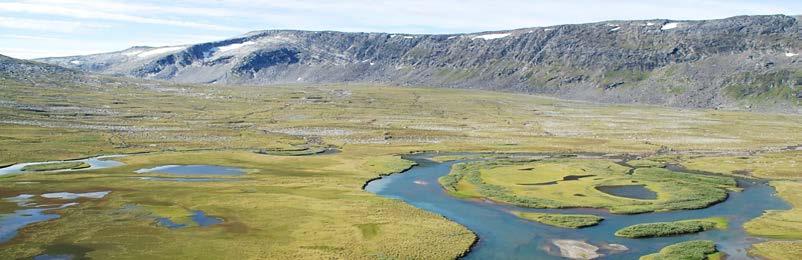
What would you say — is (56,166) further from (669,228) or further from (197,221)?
(669,228)

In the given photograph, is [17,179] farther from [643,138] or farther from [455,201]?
[643,138]

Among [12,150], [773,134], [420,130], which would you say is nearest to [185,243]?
[12,150]

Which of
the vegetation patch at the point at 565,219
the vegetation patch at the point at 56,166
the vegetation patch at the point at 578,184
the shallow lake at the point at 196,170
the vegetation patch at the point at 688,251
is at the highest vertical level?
the vegetation patch at the point at 688,251

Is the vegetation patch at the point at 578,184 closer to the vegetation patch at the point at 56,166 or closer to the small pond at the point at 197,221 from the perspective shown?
the small pond at the point at 197,221

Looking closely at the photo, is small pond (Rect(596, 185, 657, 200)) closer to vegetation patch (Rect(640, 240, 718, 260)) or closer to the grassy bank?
vegetation patch (Rect(640, 240, 718, 260))

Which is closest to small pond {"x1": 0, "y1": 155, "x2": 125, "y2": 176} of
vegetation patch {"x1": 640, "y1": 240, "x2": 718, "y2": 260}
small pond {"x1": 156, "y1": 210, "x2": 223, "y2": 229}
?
small pond {"x1": 156, "y1": 210, "x2": 223, "y2": 229}

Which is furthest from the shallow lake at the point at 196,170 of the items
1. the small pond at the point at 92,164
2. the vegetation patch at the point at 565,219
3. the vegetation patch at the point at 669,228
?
the vegetation patch at the point at 669,228

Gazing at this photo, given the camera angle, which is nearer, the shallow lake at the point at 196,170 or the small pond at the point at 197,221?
the small pond at the point at 197,221
